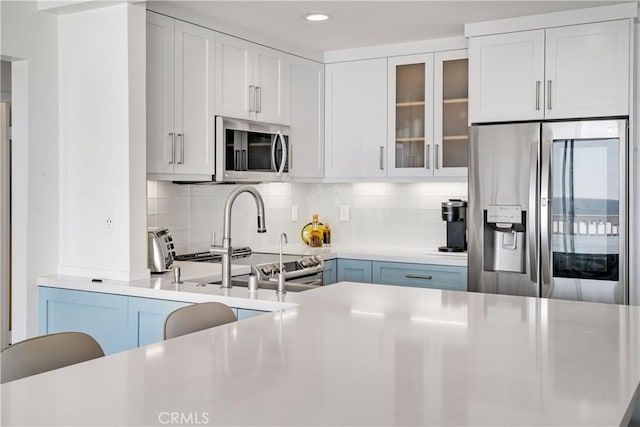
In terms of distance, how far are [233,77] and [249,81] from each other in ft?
0.48

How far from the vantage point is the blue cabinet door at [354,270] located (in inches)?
175

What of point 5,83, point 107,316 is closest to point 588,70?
point 107,316

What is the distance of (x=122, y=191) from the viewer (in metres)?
3.25

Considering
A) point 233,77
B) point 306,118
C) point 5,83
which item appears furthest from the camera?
point 5,83

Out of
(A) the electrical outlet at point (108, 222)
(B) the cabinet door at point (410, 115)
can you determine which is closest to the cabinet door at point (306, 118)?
(B) the cabinet door at point (410, 115)

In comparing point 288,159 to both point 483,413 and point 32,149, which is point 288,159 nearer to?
point 32,149

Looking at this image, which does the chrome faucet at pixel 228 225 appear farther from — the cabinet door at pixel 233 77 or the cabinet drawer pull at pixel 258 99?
the cabinet drawer pull at pixel 258 99

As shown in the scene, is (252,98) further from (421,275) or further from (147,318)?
(147,318)

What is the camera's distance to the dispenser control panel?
3.80 meters

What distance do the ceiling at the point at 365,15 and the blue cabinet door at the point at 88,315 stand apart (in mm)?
1595

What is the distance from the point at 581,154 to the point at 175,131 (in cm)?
225

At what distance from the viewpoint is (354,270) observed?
4.50 meters

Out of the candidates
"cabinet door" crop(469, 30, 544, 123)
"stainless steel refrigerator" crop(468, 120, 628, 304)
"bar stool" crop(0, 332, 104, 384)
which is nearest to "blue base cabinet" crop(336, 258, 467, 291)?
"stainless steel refrigerator" crop(468, 120, 628, 304)

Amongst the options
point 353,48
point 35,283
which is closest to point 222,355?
point 35,283
